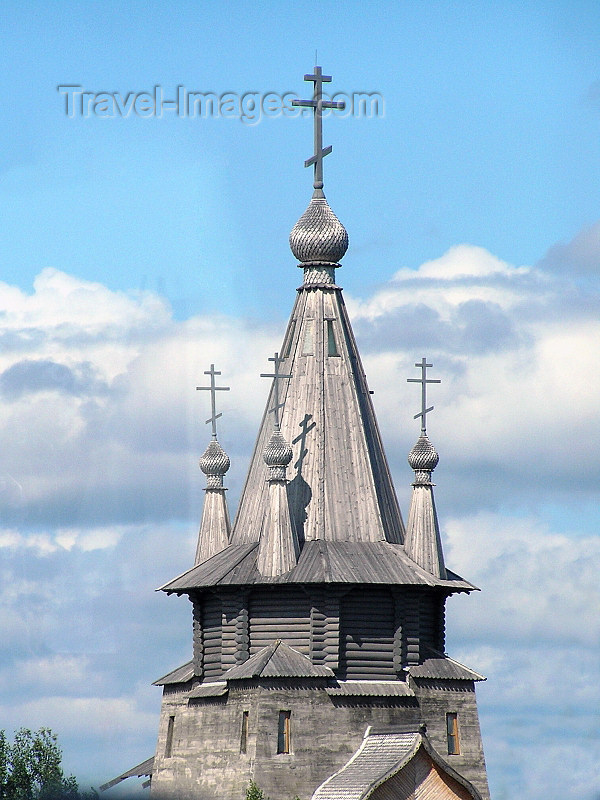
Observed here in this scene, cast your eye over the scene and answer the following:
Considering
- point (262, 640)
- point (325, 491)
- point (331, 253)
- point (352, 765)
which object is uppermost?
point (331, 253)

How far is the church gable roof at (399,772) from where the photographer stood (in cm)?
5184

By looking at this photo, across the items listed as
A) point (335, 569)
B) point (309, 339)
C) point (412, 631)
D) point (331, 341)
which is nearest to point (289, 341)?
→ point (309, 339)

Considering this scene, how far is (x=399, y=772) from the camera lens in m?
52.0

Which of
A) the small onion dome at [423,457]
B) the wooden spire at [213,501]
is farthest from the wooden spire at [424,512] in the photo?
the wooden spire at [213,501]

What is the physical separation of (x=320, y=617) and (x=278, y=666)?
1.76m

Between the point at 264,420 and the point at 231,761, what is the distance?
971 centimetres

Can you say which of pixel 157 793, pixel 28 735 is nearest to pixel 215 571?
pixel 157 793

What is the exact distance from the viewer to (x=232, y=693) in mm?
54875

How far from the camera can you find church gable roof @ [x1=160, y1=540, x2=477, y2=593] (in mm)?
54688

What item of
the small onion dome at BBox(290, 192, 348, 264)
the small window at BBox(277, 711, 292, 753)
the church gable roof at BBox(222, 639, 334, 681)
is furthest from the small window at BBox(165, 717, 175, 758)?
the small onion dome at BBox(290, 192, 348, 264)

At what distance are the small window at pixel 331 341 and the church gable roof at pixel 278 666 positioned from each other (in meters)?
8.39

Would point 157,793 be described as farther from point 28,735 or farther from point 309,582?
point 28,735

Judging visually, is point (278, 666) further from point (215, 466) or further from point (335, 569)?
point (215, 466)

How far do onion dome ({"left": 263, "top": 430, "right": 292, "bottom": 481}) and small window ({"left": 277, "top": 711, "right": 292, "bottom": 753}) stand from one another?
5.95 m
